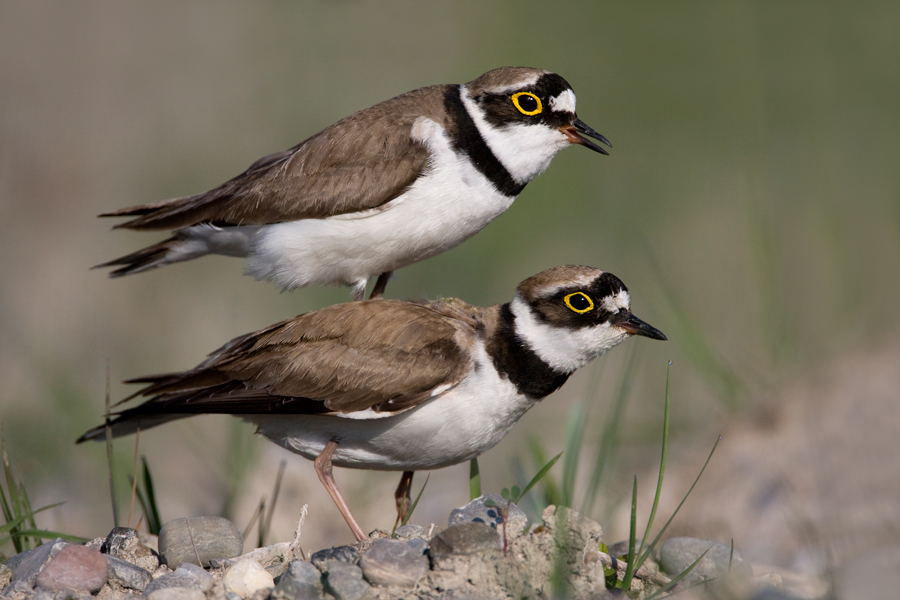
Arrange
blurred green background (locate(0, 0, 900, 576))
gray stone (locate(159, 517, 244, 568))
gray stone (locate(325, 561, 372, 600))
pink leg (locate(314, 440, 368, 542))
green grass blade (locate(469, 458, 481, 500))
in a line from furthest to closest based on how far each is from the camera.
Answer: blurred green background (locate(0, 0, 900, 576)), green grass blade (locate(469, 458, 481, 500)), pink leg (locate(314, 440, 368, 542)), gray stone (locate(159, 517, 244, 568)), gray stone (locate(325, 561, 372, 600))

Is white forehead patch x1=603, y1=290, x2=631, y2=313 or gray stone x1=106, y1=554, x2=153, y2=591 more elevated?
white forehead patch x1=603, y1=290, x2=631, y2=313

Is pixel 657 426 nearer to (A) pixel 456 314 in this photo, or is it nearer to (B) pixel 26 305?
(A) pixel 456 314

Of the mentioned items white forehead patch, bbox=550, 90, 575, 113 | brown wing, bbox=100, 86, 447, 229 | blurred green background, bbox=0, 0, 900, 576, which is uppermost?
white forehead patch, bbox=550, 90, 575, 113

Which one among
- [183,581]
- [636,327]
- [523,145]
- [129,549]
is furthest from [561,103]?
[129,549]

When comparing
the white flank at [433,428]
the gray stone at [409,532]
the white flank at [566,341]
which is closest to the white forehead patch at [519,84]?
the white flank at [566,341]

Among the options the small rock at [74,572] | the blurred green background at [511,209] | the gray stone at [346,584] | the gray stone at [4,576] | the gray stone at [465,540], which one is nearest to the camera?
Answer: the gray stone at [346,584]

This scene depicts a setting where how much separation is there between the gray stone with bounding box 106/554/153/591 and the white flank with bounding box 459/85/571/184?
2635 millimetres

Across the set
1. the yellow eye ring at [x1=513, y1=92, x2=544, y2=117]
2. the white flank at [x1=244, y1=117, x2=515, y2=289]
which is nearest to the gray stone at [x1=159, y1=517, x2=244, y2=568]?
the white flank at [x1=244, y1=117, x2=515, y2=289]

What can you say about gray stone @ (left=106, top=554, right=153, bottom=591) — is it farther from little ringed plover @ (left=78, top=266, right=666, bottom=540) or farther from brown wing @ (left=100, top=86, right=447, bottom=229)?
brown wing @ (left=100, top=86, right=447, bottom=229)

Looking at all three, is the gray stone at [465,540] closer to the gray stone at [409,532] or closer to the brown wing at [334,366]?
the gray stone at [409,532]

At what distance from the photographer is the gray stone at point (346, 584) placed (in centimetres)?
365

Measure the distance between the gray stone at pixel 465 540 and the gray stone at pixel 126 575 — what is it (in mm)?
1290

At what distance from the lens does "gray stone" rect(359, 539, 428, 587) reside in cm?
370

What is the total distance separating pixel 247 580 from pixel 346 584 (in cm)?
46
